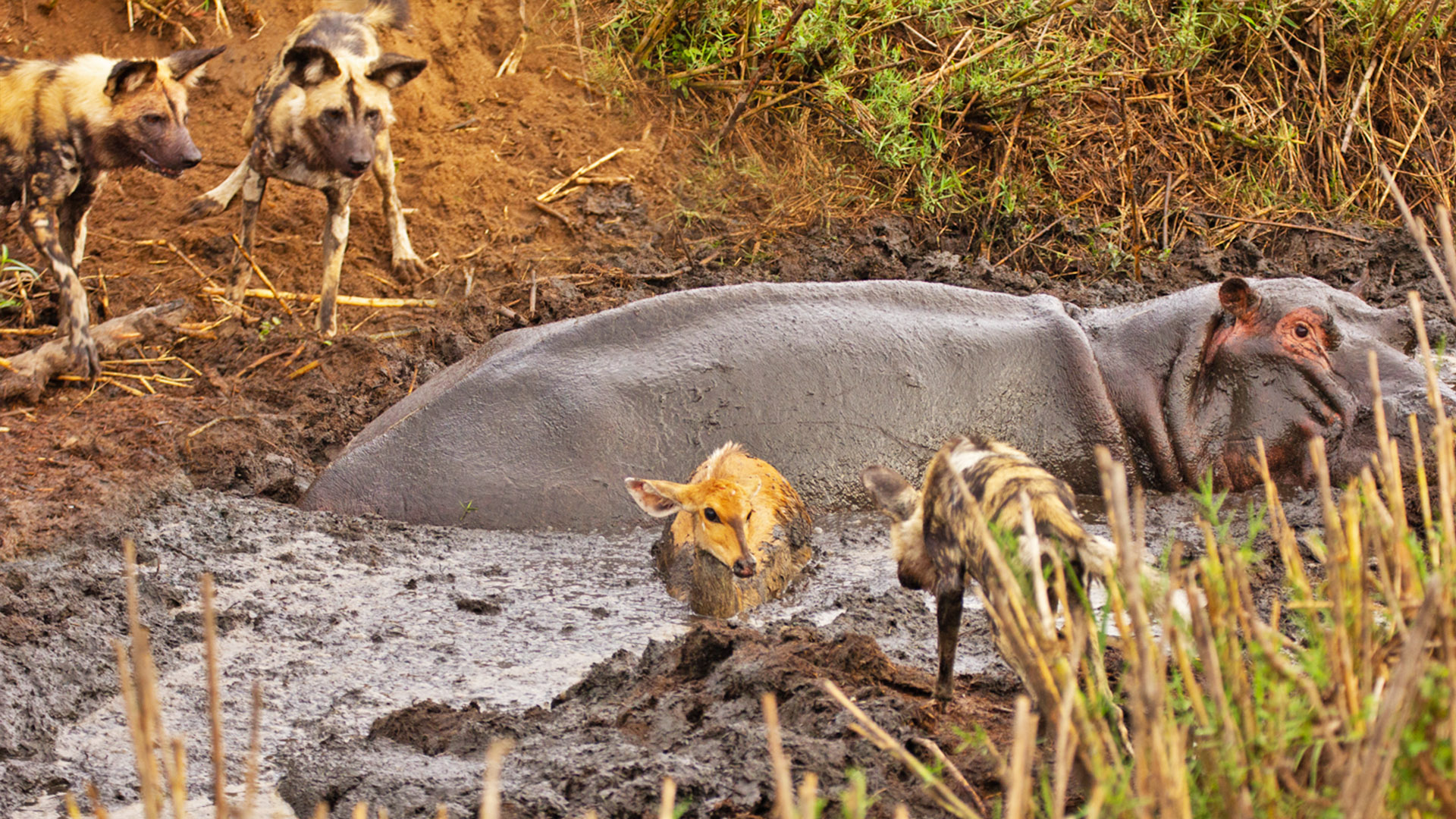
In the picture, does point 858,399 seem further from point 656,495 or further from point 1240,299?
→ point 1240,299

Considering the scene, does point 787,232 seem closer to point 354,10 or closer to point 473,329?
point 473,329

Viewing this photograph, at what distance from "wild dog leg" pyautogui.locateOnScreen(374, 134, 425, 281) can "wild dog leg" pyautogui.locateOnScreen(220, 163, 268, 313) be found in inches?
26.1

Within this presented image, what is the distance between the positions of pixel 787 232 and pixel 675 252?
0.70 meters

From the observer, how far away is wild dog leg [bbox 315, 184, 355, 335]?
7352 millimetres

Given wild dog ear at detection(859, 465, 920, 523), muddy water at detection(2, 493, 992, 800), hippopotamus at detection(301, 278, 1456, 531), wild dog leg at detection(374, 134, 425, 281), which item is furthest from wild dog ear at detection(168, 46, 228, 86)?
wild dog ear at detection(859, 465, 920, 523)

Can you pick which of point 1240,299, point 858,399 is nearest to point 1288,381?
point 1240,299

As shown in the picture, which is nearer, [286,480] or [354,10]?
[286,480]

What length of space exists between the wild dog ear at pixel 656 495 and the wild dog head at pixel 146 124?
11.5 feet

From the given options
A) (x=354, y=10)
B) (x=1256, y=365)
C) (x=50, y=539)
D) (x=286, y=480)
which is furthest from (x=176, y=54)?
(x=1256, y=365)

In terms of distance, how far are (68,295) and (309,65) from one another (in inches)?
66.1

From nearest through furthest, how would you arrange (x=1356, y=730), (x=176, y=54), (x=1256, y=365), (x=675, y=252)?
(x=1356, y=730)
(x=1256, y=365)
(x=176, y=54)
(x=675, y=252)

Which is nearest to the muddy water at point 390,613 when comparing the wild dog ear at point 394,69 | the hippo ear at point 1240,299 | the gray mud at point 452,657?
the gray mud at point 452,657

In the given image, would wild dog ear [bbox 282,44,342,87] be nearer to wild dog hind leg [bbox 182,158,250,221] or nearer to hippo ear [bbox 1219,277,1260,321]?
wild dog hind leg [bbox 182,158,250,221]

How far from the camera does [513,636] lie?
4.39 metres
